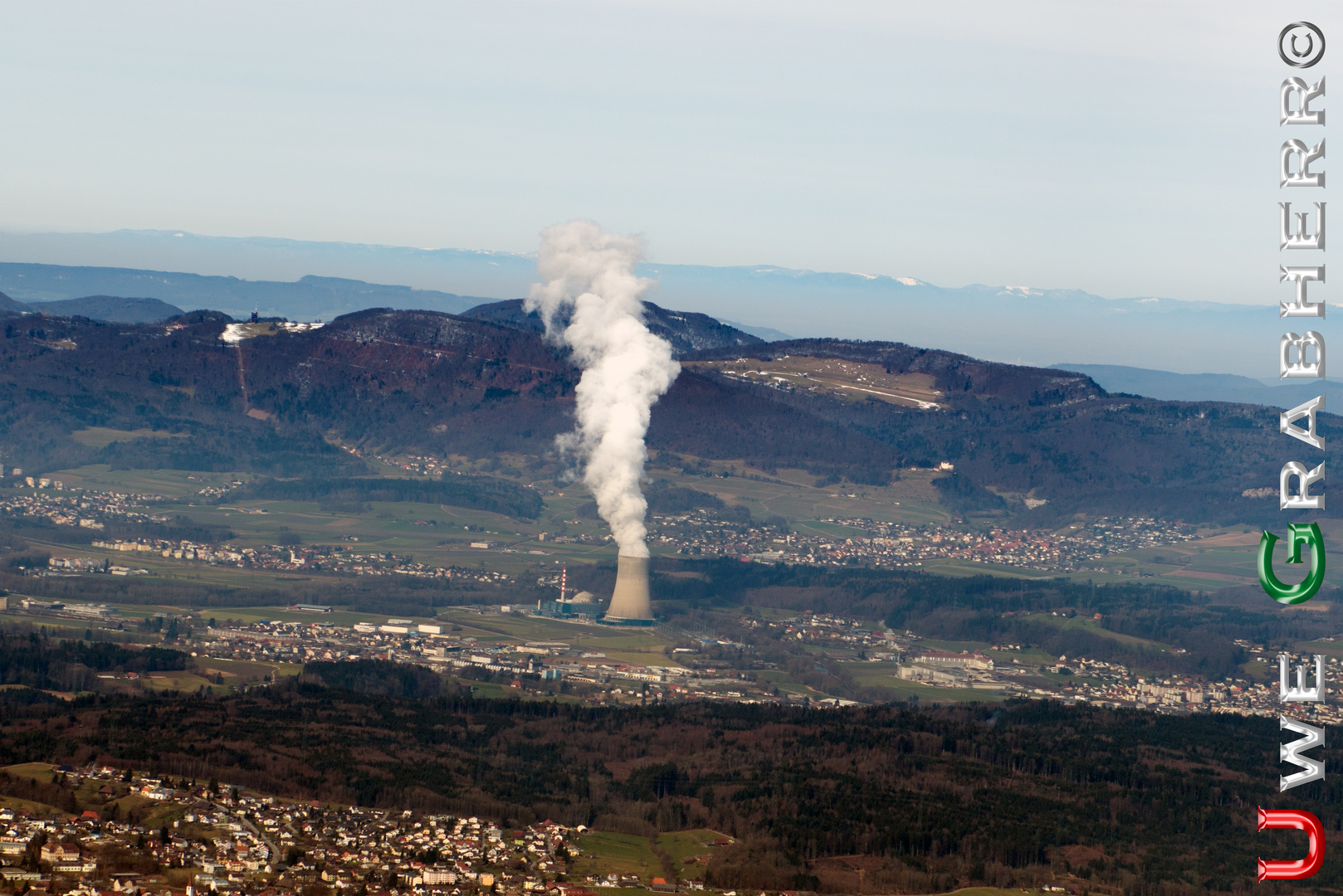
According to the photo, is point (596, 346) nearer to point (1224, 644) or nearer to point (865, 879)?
point (1224, 644)

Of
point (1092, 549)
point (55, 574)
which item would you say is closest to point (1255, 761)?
point (55, 574)

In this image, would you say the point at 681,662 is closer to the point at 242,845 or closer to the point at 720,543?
the point at 242,845

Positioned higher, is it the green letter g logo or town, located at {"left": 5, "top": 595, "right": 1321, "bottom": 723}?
the green letter g logo

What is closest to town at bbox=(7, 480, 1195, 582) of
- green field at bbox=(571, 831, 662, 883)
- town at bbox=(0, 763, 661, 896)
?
town at bbox=(0, 763, 661, 896)

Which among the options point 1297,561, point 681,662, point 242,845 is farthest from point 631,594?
point 1297,561

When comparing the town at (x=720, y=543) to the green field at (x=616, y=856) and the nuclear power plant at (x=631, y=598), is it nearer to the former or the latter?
the nuclear power plant at (x=631, y=598)

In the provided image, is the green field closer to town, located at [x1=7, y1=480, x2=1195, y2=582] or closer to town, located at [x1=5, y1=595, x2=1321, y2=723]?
town, located at [x1=5, y1=595, x2=1321, y2=723]

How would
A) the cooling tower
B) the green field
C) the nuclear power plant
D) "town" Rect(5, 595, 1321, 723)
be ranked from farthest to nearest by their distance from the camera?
1. the nuclear power plant
2. the cooling tower
3. "town" Rect(5, 595, 1321, 723)
4. the green field

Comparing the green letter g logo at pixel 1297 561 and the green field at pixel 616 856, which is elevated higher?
the green letter g logo at pixel 1297 561

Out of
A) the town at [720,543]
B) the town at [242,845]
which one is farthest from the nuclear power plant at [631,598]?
the town at [242,845]
